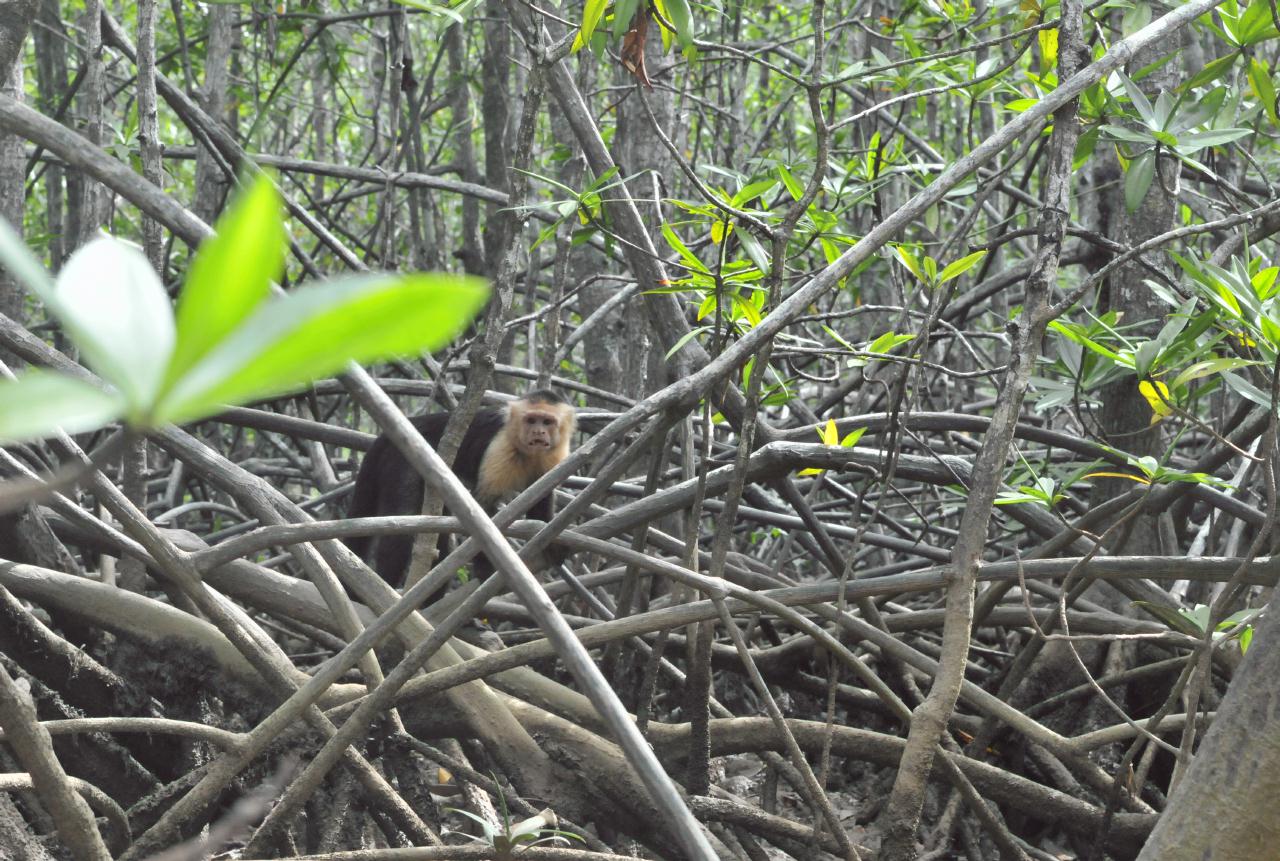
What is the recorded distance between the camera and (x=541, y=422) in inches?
174

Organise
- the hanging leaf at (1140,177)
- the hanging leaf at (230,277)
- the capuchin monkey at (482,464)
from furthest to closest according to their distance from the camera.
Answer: the capuchin monkey at (482,464) → the hanging leaf at (1140,177) → the hanging leaf at (230,277)

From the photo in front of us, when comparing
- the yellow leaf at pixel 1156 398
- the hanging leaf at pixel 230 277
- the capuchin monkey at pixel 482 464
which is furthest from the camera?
the capuchin monkey at pixel 482 464

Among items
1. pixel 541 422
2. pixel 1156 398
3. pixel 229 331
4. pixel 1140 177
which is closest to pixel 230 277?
pixel 229 331

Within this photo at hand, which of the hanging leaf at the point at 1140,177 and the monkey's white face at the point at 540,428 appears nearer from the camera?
the hanging leaf at the point at 1140,177

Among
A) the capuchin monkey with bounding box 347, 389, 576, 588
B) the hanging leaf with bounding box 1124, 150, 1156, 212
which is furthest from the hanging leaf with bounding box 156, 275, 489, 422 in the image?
the capuchin monkey with bounding box 347, 389, 576, 588

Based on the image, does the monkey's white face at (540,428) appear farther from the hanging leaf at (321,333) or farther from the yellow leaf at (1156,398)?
the hanging leaf at (321,333)

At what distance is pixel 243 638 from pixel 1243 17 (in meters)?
2.28

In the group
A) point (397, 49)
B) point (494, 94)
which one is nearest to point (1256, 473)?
point (397, 49)

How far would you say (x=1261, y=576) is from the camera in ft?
7.88

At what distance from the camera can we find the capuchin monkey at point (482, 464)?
4398 mm

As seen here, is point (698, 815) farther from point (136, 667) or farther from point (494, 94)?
point (494, 94)

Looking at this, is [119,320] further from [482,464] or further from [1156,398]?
[482,464]

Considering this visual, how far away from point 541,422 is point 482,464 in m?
0.49

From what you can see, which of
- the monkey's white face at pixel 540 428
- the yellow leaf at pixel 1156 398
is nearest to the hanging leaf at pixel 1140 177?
the yellow leaf at pixel 1156 398
